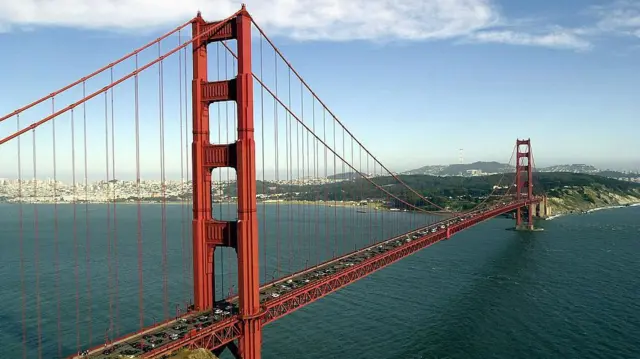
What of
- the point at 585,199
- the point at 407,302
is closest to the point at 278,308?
the point at 407,302

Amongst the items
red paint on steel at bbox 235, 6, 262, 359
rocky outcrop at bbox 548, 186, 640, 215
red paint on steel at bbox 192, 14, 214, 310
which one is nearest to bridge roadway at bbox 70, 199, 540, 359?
red paint on steel at bbox 235, 6, 262, 359

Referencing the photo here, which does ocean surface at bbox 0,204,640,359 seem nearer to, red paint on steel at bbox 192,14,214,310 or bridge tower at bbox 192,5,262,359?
red paint on steel at bbox 192,14,214,310

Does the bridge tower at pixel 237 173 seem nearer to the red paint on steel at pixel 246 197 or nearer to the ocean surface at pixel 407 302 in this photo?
the red paint on steel at pixel 246 197

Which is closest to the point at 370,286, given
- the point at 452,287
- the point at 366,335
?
the point at 452,287

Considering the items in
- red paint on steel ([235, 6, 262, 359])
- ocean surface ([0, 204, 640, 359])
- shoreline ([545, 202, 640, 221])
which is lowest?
ocean surface ([0, 204, 640, 359])

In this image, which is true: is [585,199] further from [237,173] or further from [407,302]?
[237,173]

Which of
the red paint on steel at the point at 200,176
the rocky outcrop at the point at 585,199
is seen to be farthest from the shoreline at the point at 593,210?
the red paint on steel at the point at 200,176

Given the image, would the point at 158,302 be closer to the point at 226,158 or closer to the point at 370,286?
the point at 370,286
